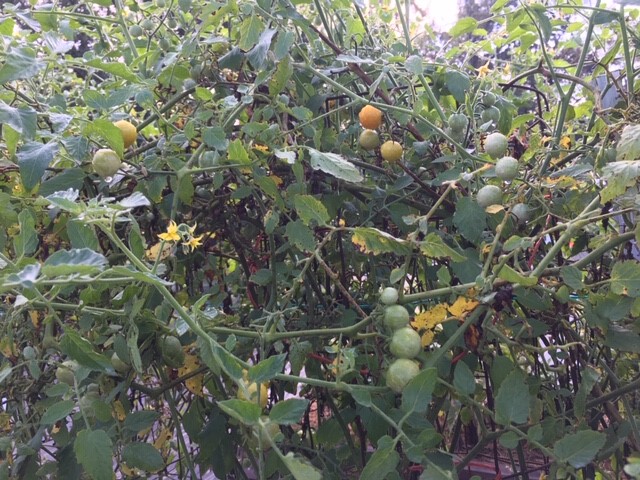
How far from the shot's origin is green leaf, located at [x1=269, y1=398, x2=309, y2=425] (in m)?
0.52

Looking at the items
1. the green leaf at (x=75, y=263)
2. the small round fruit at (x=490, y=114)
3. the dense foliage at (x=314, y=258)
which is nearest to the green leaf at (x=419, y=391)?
the dense foliage at (x=314, y=258)

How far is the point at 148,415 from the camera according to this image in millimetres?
718

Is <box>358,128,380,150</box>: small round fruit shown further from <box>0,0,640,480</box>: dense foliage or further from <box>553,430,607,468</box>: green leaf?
<box>553,430,607,468</box>: green leaf

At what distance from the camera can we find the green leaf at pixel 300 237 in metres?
0.73

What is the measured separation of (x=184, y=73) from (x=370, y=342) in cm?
50

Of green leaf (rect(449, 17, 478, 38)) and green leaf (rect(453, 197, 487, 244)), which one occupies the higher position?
green leaf (rect(449, 17, 478, 38))

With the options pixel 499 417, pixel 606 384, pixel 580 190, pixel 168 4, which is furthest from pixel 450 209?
pixel 168 4

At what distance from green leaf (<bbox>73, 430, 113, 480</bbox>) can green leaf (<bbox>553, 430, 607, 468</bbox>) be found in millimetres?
505

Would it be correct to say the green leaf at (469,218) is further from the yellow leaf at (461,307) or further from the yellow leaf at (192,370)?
the yellow leaf at (192,370)

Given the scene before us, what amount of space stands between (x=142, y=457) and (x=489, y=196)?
1.82 ft

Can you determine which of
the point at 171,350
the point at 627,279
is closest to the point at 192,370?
the point at 171,350

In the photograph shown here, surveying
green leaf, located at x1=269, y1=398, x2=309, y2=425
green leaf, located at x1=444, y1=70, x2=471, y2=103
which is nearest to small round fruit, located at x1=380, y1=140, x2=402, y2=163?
green leaf, located at x1=444, y1=70, x2=471, y2=103

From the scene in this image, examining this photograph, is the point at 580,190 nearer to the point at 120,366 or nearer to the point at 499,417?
the point at 499,417

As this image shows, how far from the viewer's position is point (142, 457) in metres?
0.69
